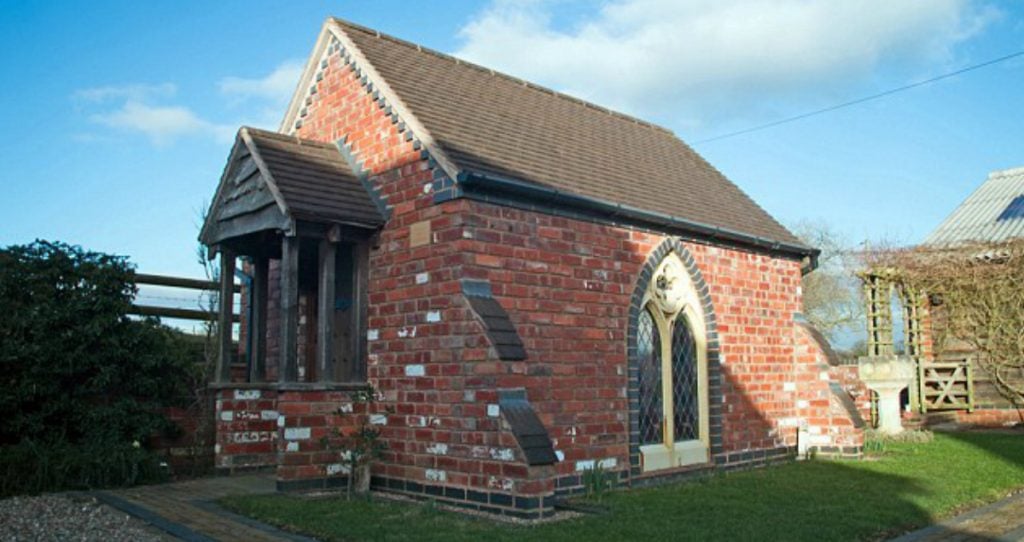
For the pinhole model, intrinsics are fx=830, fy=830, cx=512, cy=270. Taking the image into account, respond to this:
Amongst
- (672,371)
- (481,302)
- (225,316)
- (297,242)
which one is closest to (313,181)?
(297,242)

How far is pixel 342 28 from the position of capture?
41.9 ft

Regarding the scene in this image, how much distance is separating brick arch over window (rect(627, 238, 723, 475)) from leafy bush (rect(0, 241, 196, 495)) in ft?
22.0

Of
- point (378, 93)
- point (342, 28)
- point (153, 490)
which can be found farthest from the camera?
point (342, 28)

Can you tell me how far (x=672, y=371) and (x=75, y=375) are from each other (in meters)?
8.73

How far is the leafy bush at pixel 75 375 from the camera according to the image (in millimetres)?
10883

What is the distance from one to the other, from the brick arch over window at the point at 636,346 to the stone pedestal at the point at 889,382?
6538 mm

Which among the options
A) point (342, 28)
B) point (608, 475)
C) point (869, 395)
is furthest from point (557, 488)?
point (869, 395)

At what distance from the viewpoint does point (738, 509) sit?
945 cm

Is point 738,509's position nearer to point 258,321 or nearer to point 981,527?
point 981,527

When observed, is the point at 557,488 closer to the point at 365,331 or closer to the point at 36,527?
the point at 365,331

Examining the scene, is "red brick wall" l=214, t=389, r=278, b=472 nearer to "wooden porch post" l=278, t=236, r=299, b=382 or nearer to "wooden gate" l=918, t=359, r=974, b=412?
"wooden porch post" l=278, t=236, r=299, b=382

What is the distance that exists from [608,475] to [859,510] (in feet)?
10.2

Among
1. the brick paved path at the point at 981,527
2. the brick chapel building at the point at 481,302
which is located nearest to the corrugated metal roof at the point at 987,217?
the brick chapel building at the point at 481,302

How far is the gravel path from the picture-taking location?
26.1ft
